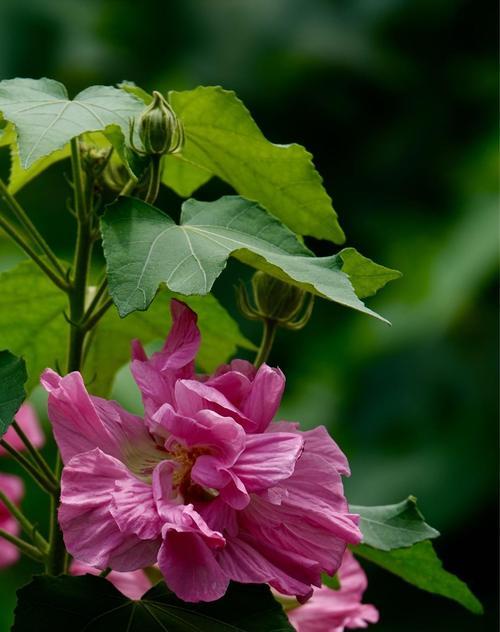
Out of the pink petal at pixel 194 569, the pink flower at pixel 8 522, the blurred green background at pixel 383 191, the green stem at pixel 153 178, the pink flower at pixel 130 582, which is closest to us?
the pink petal at pixel 194 569

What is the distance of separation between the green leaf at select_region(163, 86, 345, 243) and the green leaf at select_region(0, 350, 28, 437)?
0.18 meters

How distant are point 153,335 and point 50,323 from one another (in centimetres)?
7

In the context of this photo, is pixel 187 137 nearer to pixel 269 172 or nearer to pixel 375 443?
pixel 269 172

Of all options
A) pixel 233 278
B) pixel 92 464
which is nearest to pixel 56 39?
pixel 233 278

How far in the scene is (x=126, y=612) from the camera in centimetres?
70

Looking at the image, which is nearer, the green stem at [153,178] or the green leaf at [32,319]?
the green stem at [153,178]

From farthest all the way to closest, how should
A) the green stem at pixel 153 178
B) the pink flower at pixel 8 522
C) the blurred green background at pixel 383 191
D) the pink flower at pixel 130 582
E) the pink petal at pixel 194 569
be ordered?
the blurred green background at pixel 383 191
the pink flower at pixel 8 522
the pink flower at pixel 130 582
the green stem at pixel 153 178
the pink petal at pixel 194 569

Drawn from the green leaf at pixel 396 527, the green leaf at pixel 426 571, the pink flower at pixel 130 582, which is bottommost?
the pink flower at pixel 130 582

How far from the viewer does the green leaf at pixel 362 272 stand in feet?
2.30

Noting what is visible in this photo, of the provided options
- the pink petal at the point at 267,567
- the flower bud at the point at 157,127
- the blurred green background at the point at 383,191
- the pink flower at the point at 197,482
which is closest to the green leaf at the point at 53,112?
the flower bud at the point at 157,127

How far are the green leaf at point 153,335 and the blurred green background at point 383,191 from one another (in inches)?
60.4

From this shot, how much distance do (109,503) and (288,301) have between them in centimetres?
21

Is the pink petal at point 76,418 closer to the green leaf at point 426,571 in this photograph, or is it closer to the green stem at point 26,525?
the green stem at point 26,525

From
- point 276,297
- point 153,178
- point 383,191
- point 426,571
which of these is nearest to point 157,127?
point 153,178
